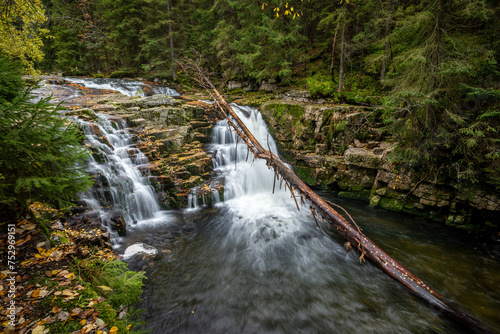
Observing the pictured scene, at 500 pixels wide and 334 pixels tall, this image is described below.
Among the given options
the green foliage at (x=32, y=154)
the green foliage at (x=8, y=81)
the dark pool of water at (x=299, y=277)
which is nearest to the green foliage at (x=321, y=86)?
the dark pool of water at (x=299, y=277)

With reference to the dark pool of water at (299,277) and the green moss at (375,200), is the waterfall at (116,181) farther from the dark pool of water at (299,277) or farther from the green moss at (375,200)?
the green moss at (375,200)

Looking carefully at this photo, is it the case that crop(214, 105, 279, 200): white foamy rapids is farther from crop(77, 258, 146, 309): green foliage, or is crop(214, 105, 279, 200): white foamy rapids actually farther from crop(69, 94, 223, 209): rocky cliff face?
crop(77, 258, 146, 309): green foliage

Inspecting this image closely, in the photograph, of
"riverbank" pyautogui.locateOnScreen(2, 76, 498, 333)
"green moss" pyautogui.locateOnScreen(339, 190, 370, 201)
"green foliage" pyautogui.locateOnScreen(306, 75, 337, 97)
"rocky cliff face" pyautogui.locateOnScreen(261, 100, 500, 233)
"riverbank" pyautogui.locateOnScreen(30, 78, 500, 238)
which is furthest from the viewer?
"green foliage" pyautogui.locateOnScreen(306, 75, 337, 97)

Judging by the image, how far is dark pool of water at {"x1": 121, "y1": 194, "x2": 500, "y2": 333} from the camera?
3973 millimetres

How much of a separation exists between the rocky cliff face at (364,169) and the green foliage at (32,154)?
7.95 m

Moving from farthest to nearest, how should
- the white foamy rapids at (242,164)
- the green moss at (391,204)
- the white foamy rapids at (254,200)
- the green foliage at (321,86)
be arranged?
the green foliage at (321,86) < the white foamy rapids at (242,164) < the green moss at (391,204) < the white foamy rapids at (254,200)

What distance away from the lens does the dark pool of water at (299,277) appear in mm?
3973

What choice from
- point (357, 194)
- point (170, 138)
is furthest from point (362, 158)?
point (170, 138)

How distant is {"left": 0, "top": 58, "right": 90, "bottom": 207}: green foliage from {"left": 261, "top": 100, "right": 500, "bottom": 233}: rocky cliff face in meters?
7.95

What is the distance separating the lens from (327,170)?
9.55m

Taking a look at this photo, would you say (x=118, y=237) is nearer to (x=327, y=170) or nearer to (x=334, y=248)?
(x=334, y=248)

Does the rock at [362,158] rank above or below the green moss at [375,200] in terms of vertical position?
above

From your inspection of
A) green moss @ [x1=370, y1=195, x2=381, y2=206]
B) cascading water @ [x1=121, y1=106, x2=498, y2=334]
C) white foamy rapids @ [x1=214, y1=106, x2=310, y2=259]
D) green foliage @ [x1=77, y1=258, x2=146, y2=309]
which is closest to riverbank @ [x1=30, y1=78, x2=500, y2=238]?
green moss @ [x1=370, y1=195, x2=381, y2=206]

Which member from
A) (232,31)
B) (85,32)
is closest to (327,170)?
(232,31)
